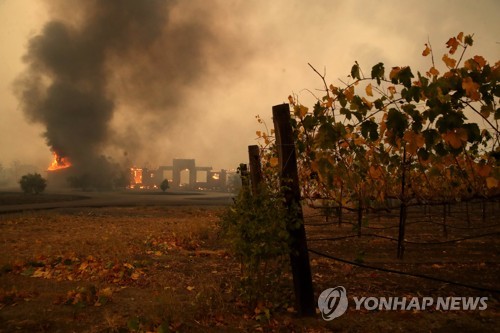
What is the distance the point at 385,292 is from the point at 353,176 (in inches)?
91.2

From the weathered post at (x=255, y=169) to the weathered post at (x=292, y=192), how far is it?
2.45 feet

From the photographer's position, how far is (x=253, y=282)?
4.83 metres

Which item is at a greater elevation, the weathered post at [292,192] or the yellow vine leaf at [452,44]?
the yellow vine leaf at [452,44]

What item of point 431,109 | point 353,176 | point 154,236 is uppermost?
point 431,109

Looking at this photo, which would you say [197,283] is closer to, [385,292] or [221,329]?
[221,329]

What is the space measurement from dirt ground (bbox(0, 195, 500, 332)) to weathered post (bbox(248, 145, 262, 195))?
111cm

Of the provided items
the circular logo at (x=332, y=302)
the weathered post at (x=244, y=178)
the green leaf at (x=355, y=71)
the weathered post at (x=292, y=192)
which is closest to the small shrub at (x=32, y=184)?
the weathered post at (x=244, y=178)

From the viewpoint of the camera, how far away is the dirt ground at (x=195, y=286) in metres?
4.41

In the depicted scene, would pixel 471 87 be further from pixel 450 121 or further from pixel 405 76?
pixel 405 76

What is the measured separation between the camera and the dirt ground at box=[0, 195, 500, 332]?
174 inches

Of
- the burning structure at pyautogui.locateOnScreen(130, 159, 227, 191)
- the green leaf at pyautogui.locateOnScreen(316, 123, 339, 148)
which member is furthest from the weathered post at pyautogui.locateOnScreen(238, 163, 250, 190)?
the burning structure at pyautogui.locateOnScreen(130, 159, 227, 191)

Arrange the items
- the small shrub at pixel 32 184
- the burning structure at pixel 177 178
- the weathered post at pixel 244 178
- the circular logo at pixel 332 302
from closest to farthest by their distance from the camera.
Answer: the circular logo at pixel 332 302
the weathered post at pixel 244 178
the small shrub at pixel 32 184
the burning structure at pixel 177 178

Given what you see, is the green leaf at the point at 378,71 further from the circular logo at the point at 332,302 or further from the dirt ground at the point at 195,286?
the circular logo at the point at 332,302

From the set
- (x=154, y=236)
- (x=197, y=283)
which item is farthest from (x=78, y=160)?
(x=197, y=283)
